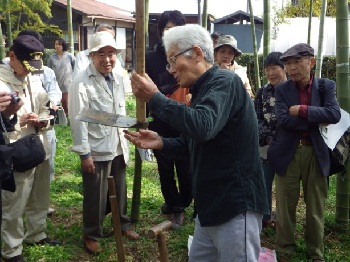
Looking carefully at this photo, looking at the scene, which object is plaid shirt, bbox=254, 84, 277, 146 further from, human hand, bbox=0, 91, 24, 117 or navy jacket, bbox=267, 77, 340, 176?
human hand, bbox=0, 91, 24, 117

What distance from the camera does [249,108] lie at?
7.74 ft

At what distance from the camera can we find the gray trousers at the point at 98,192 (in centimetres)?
402

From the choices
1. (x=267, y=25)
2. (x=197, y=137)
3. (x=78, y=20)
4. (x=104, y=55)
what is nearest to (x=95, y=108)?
(x=104, y=55)

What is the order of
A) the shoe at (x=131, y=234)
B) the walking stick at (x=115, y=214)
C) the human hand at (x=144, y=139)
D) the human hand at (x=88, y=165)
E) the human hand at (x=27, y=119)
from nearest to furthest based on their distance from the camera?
the human hand at (x=144, y=139) → the walking stick at (x=115, y=214) → the human hand at (x=27, y=119) → the human hand at (x=88, y=165) → the shoe at (x=131, y=234)

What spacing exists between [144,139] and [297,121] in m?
1.66

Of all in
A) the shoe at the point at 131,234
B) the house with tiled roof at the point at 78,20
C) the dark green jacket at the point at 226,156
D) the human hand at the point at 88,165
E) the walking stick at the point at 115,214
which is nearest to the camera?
the dark green jacket at the point at 226,156

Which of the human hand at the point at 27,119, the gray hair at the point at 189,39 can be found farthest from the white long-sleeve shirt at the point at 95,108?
the gray hair at the point at 189,39

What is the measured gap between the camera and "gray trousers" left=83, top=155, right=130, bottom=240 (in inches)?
158

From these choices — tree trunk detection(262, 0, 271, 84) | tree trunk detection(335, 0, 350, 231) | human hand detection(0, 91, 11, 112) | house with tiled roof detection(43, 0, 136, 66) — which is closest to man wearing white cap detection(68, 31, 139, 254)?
human hand detection(0, 91, 11, 112)

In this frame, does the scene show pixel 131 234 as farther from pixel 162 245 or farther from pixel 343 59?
pixel 343 59

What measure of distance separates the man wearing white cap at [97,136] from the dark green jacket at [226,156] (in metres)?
1.66

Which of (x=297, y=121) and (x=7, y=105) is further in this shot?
(x=297, y=121)

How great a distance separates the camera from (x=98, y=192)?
13.3 feet

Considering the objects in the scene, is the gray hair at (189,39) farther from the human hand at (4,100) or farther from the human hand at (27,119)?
the human hand at (27,119)
